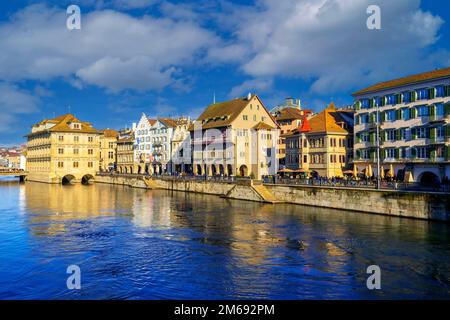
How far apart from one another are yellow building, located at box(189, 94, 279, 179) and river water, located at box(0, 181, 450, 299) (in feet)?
129

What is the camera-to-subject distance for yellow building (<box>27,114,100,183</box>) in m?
122

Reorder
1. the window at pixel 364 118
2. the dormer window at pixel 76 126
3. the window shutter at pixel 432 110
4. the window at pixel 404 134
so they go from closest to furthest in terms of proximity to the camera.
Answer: the window shutter at pixel 432 110 < the window at pixel 404 134 < the window at pixel 364 118 < the dormer window at pixel 76 126

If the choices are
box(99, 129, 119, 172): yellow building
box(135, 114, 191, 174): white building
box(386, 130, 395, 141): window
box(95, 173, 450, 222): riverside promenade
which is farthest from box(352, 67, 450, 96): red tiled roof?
box(99, 129, 119, 172): yellow building

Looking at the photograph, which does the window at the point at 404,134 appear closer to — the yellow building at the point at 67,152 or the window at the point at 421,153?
the window at the point at 421,153

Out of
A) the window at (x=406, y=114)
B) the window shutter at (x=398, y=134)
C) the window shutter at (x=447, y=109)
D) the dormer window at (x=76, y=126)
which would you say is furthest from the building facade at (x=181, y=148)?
the window shutter at (x=447, y=109)

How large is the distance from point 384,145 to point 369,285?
4723 centimetres

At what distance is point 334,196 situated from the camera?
5509 centimetres

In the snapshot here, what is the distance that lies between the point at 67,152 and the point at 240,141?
5747 centimetres

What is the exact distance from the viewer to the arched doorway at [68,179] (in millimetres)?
124500

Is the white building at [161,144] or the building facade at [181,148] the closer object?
the building facade at [181,148]

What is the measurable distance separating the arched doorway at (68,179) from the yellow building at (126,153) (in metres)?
15.9

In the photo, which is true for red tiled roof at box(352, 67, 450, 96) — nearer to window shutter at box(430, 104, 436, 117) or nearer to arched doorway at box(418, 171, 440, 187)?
window shutter at box(430, 104, 436, 117)

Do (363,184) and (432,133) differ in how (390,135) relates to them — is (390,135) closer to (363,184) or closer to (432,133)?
(432,133)
